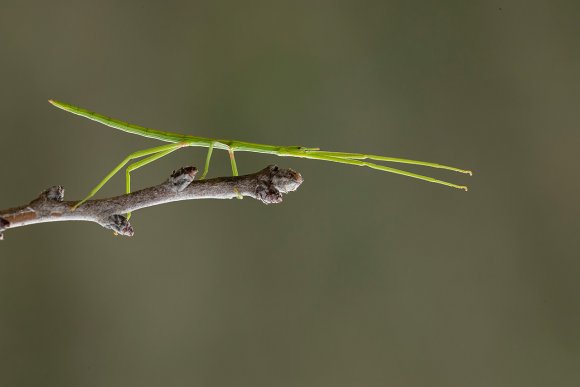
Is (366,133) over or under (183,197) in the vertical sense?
over

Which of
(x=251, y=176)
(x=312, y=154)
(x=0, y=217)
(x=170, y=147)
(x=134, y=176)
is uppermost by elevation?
(x=134, y=176)

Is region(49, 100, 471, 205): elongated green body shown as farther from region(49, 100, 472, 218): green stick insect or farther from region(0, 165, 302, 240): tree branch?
region(0, 165, 302, 240): tree branch

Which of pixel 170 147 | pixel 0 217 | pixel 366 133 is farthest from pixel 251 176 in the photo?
pixel 366 133

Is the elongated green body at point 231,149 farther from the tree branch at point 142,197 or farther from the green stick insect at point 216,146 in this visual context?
the tree branch at point 142,197

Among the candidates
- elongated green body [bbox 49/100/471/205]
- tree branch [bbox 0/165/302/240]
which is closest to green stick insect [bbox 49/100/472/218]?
elongated green body [bbox 49/100/471/205]

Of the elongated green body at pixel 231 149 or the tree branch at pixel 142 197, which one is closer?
the tree branch at pixel 142 197

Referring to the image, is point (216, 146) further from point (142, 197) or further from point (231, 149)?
point (142, 197)

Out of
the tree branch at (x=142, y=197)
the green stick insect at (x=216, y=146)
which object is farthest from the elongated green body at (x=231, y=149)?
the tree branch at (x=142, y=197)

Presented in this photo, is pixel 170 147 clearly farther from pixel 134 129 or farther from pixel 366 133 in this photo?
pixel 366 133

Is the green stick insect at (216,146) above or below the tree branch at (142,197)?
above
